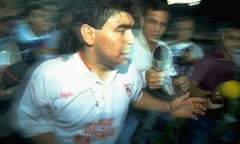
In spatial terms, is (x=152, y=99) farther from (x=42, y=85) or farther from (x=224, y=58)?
(x=224, y=58)

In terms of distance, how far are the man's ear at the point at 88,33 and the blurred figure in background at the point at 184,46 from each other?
694mm

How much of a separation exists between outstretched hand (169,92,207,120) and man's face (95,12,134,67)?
0.38 meters

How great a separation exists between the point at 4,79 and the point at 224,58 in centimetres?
143

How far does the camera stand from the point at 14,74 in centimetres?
168

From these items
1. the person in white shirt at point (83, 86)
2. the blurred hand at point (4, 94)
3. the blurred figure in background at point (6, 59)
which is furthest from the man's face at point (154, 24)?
the blurred hand at point (4, 94)

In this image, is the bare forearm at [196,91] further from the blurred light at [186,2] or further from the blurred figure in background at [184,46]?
the blurred light at [186,2]

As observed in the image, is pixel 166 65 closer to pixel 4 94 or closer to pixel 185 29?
pixel 185 29

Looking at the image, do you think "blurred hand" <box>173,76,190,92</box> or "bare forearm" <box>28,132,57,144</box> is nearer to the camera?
"bare forearm" <box>28,132,57,144</box>

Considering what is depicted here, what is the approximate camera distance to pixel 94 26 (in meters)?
1.54

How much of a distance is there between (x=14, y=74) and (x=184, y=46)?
3.61ft

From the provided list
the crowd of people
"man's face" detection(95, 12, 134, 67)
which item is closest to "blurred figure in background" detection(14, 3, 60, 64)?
the crowd of people

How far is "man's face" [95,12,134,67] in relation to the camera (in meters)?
1.55

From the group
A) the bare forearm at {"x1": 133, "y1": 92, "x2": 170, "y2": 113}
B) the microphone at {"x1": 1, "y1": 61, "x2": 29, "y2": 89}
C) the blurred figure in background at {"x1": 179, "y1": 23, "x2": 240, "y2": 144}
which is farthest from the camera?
the blurred figure in background at {"x1": 179, "y1": 23, "x2": 240, "y2": 144}

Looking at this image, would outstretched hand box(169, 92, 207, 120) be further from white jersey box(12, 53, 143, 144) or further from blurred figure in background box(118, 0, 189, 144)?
white jersey box(12, 53, 143, 144)
